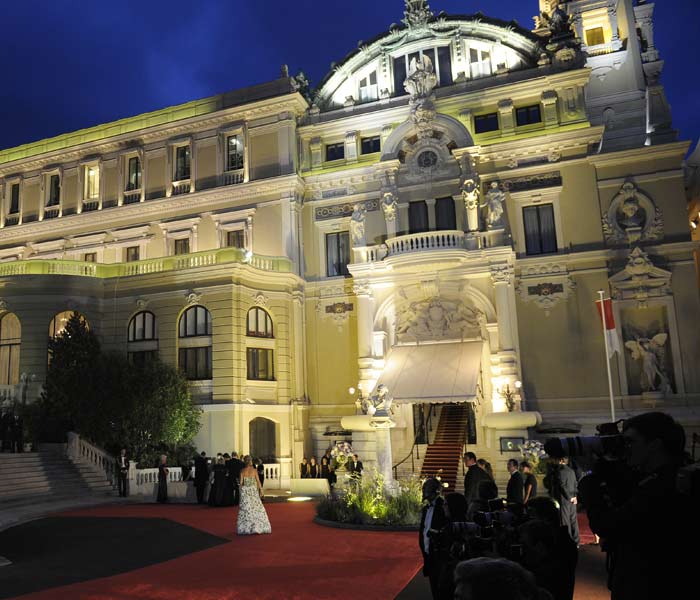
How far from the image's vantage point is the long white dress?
45.1 feet

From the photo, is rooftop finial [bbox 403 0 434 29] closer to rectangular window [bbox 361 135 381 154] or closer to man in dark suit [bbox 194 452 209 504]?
rectangular window [bbox 361 135 381 154]

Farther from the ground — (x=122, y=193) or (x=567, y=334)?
(x=122, y=193)

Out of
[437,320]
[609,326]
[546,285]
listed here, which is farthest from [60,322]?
[609,326]

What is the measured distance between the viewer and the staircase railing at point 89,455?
22.8 metres

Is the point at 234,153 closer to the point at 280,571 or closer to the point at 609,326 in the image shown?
the point at 609,326

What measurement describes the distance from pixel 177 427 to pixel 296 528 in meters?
10.3

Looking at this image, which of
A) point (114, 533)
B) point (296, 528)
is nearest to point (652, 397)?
point (296, 528)

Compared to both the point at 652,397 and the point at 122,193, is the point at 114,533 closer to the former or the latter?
the point at 652,397

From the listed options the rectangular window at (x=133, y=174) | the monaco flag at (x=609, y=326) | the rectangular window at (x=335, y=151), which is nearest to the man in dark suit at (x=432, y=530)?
the monaco flag at (x=609, y=326)

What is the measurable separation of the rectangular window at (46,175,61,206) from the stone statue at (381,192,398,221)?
58.5ft

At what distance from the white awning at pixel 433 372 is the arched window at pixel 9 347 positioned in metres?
16.1

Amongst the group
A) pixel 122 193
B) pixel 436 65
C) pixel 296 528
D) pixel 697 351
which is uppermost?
pixel 436 65

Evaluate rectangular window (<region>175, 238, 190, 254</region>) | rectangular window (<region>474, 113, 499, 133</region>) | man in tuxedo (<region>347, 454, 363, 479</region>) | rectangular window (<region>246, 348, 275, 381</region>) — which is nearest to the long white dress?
man in tuxedo (<region>347, 454, 363, 479</region>)

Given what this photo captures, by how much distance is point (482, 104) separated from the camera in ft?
90.2
